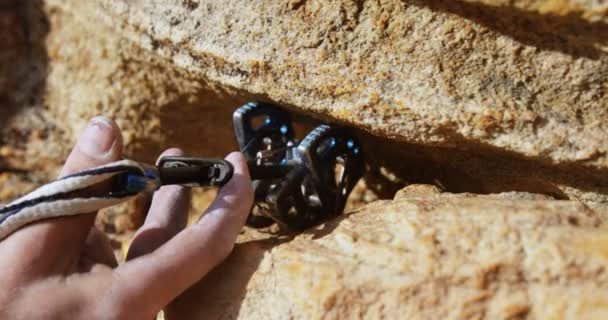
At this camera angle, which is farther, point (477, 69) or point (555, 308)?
point (477, 69)

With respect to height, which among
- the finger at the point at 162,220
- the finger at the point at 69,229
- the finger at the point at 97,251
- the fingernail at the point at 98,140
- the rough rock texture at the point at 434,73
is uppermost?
the rough rock texture at the point at 434,73

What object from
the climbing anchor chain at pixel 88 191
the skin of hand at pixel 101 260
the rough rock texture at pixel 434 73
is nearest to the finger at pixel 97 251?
the skin of hand at pixel 101 260

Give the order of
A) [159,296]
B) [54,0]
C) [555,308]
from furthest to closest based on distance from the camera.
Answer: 1. [54,0]
2. [159,296]
3. [555,308]

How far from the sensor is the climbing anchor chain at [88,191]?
906 mm

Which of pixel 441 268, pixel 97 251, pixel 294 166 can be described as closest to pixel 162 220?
pixel 97 251

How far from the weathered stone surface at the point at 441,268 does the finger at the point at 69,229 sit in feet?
0.83

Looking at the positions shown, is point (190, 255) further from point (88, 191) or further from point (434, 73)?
point (434, 73)

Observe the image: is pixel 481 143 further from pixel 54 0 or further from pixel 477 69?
pixel 54 0

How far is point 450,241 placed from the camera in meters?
0.93

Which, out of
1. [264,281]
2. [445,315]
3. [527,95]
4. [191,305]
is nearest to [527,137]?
[527,95]

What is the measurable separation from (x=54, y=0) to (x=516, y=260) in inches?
60.0

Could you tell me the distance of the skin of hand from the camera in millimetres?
898

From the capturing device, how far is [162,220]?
1.10 m

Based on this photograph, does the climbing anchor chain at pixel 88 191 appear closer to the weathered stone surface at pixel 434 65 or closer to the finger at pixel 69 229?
the finger at pixel 69 229
